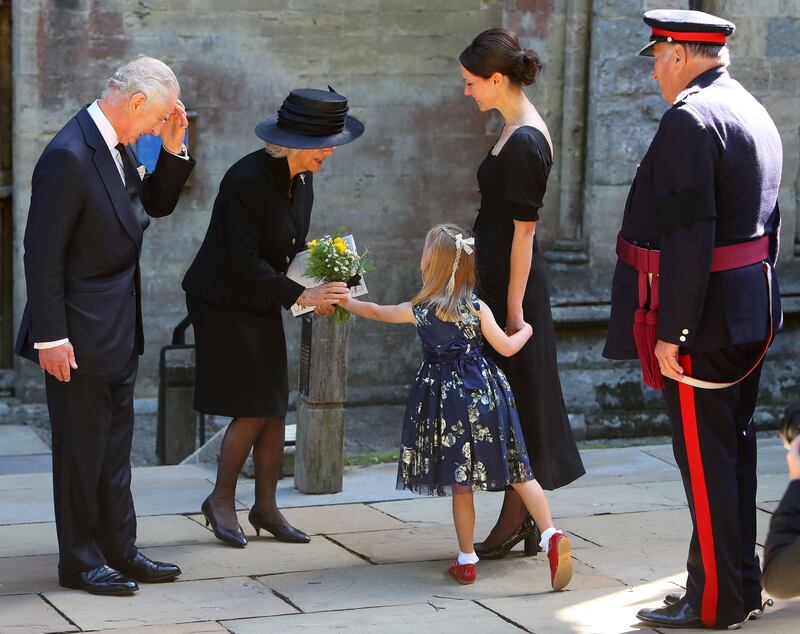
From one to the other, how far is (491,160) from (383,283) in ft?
15.3

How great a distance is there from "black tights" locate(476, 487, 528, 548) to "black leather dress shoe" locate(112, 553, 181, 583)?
118 centimetres

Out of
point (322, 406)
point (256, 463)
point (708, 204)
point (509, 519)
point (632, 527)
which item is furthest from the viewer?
point (322, 406)

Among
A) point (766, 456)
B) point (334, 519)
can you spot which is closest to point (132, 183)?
point (334, 519)

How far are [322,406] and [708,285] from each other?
7.67ft

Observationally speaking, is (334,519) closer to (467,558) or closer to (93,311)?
(467,558)

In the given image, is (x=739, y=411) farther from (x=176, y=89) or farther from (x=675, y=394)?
(x=176, y=89)

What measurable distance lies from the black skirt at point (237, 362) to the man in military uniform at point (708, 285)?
1507 millimetres

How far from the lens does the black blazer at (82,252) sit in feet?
15.6

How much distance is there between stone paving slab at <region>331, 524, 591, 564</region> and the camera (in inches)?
216

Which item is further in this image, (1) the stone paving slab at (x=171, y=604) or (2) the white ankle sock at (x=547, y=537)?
(2) the white ankle sock at (x=547, y=537)

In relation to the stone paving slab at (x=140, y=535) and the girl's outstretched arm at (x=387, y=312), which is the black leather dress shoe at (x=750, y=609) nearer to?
the girl's outstretched arm at (x=387, y=312)

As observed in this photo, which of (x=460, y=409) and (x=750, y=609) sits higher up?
(x=460, y=409)

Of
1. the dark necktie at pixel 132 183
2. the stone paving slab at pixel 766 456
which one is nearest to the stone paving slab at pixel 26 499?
the dark necktie at pixel 132 183

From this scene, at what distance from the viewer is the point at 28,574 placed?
5.14 metres
